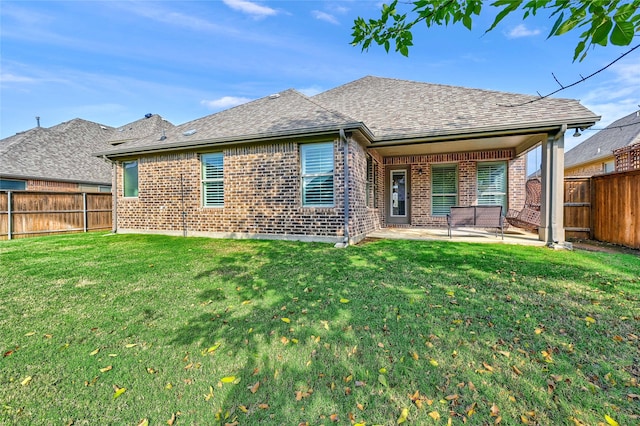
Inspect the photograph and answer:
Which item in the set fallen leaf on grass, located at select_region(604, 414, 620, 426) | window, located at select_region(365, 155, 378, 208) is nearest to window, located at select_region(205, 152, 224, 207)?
window, located at select_region(365, 155, 378, 208)

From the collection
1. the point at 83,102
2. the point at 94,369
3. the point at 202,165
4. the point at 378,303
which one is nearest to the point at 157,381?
the point at 94,369

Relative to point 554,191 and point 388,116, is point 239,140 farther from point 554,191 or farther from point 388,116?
point 554,191

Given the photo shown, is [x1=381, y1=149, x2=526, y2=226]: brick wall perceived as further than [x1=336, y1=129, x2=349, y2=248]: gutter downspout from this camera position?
Yes

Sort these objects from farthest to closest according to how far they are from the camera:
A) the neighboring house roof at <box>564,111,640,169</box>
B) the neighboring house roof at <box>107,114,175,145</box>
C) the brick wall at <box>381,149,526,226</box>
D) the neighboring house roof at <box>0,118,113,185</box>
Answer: the neighboring house roof at <box>564,111,640,169</box>, the neighboring house roof at <box>107,114,175,145</box>, the neighboring house roof at <box>0,118,113,185</box>, the brick wall at <box>381,149,526,226</box>

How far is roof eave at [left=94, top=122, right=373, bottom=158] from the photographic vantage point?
6965 millimetres

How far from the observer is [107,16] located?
7965 mm

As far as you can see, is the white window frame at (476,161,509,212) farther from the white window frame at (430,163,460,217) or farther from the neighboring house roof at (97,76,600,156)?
the neighboring house roof at (97,76,600,156)

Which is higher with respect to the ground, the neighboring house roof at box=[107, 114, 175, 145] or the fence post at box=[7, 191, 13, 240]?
the neighboring house roof at box=[107, 114, 175, 145]

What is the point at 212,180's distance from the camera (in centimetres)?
880

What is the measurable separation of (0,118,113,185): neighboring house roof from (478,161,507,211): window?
17.8 m

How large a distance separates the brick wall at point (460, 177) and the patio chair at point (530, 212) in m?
0.49

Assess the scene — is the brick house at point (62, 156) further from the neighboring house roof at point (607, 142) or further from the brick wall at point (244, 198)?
the neighboring house roof at point (607, 142)

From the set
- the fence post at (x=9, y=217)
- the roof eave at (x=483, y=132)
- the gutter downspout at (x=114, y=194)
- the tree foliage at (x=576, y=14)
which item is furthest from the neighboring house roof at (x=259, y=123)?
the tree foliage at (x=576, y=14)

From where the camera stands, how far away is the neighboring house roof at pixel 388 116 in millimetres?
7082
